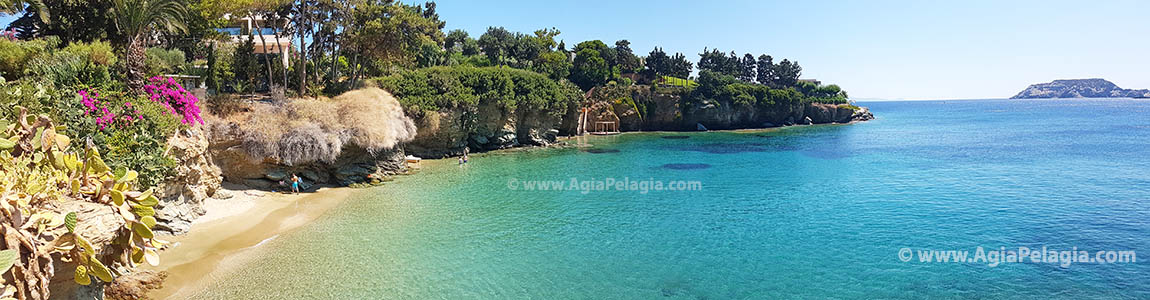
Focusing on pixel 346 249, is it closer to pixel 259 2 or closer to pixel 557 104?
pixel 259 2

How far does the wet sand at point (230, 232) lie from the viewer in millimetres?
15859

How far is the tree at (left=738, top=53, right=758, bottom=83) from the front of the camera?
120 m

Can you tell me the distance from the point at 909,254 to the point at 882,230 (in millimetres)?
3483

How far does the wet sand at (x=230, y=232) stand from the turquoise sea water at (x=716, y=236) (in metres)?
0.76

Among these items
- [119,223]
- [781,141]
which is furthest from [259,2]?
[781,141]

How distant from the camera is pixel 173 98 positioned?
22.4 metres

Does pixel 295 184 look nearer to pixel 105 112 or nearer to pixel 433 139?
pixel 105 112

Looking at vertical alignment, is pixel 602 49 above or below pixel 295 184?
above

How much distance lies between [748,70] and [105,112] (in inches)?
4611

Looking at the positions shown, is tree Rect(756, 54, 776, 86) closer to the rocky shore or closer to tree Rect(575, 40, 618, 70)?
the rocky shore

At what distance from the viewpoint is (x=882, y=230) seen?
22250mm

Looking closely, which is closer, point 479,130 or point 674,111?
point 479,130

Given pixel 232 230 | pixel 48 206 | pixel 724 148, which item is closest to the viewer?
pixel 48 206

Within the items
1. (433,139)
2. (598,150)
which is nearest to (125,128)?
(433,139)
